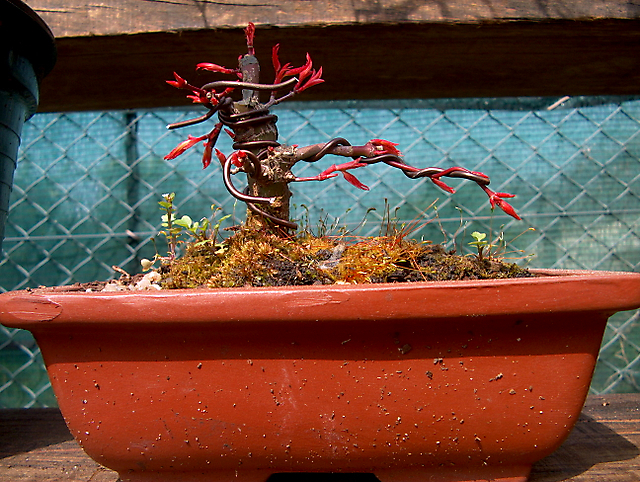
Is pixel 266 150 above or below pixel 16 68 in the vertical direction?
below

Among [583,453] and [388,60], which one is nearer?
[583,453]

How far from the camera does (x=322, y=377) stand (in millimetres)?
499

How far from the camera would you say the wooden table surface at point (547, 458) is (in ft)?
1.96

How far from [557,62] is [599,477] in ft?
3.08

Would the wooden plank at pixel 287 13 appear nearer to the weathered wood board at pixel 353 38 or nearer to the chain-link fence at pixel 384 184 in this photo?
the weathered wood board at pixel 353 38

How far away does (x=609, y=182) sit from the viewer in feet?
4.52

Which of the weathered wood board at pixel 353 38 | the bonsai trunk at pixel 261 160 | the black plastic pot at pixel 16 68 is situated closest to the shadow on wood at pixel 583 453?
the bonsai trunk at pixel 261 160

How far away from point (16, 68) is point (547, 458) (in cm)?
114

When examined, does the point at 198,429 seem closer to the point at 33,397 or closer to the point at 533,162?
the point at 33,397

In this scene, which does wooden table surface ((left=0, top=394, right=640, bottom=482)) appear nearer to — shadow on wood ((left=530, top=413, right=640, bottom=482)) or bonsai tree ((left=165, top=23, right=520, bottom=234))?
shadow on wood ((left=530, top=413, right=640, bottom=482))

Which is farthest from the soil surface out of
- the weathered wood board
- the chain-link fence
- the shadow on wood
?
the chain-link fence

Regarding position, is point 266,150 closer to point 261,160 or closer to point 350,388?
point 261,160

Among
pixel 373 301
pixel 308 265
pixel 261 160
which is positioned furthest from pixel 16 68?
pixel 373 301

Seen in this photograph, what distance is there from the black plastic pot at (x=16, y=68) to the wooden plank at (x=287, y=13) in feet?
0.51
